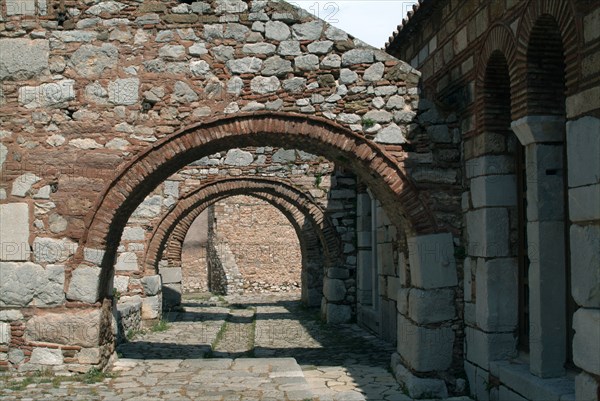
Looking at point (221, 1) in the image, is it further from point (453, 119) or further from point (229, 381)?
point (229, 381)

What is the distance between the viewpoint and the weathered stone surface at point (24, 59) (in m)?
7.30

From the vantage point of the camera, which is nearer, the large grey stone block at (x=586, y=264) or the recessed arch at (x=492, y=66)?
the large grey stone block at (x=586, y=264)

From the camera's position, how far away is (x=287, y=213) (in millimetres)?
16344

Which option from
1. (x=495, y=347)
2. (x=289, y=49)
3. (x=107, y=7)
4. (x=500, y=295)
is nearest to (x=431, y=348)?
(x=495, y=347)

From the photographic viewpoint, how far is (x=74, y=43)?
730cm

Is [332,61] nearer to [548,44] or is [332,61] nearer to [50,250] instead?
[548,44]

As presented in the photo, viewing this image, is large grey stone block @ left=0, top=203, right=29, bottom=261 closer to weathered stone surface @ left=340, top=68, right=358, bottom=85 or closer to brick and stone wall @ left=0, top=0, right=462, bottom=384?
brick and stone wall @ left=0, top=0, right=462, bottom=384

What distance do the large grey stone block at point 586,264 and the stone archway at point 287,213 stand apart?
9.28m

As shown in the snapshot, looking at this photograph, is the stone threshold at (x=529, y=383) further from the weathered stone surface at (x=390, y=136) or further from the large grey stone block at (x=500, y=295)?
the weathered stone surface at (x=390, y=136)

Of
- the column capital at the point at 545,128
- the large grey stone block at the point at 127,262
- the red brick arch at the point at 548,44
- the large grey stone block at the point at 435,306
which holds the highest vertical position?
the red brick arch at the point at 548,44

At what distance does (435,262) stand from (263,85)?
258 cm

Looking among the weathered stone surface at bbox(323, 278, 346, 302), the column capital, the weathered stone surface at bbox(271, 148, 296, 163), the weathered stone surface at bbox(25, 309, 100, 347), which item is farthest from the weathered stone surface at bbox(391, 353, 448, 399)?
the weathered stone surface at bbox(271, 148, 296, 163)

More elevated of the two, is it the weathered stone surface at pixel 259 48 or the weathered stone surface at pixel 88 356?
the weathered stone surface at pixel 259 48

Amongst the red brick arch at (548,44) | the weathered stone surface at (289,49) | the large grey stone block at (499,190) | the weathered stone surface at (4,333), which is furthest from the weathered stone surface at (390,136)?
the weathered stone surface at (4,333)
